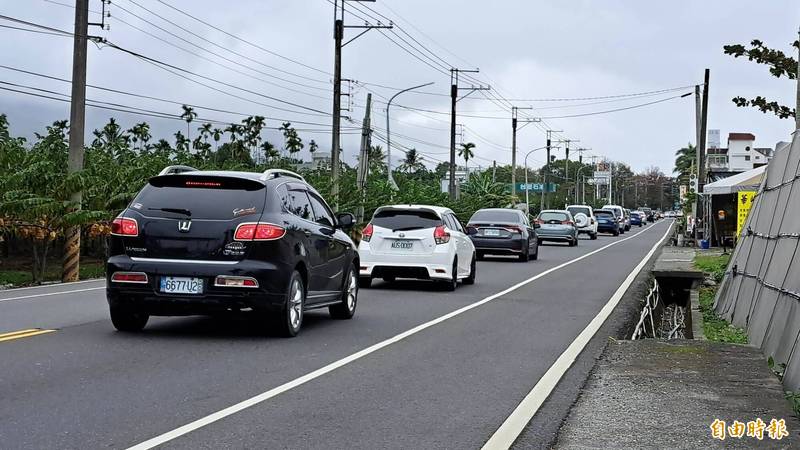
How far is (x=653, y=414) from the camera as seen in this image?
7.27 metres

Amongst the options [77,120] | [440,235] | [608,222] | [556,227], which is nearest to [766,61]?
[440,235]

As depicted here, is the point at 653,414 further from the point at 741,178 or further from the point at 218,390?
the point at 741,178

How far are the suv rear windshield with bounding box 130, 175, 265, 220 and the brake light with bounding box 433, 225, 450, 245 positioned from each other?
27.3 feet

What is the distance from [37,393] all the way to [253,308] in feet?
10.7

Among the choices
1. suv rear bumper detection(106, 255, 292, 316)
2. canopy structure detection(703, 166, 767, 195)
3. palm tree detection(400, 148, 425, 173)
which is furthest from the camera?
palm tree detection(400, 148, 425, 173)

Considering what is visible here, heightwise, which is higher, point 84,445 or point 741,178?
point 741,178

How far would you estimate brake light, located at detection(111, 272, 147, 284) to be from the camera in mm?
10398

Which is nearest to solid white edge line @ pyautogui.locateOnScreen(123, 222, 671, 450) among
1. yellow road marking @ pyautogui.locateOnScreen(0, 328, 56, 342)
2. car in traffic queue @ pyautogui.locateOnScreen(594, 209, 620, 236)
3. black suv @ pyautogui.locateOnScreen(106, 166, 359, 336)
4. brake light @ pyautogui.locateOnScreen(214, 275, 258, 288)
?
black suv @ pyautogui.locateOnScreen(106, 166, 359, 336)

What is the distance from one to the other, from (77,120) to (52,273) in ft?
31.2

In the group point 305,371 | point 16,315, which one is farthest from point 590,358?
point 16,315

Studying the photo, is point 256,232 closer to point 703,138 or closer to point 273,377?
point 273,377

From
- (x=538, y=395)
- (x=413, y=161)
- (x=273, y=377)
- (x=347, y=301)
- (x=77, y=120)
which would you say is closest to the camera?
(x=538, y=395)

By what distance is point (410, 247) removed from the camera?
18.9 m

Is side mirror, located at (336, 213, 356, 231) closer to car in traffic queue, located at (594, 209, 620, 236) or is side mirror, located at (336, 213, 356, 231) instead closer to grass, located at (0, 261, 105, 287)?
grass, located at (0, 261, 105, 287)
